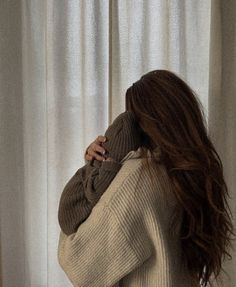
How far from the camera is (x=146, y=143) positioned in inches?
37.7

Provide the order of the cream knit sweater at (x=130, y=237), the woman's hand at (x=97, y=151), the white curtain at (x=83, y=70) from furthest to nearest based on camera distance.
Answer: the white curtain at (x=83, y=70), the woman's hand at (x=97, y=151), the cream knit sweater at (x=130, y=237)

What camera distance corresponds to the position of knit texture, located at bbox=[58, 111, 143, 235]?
899mm

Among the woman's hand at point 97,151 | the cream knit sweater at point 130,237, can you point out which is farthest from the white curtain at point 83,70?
the cream knit sweater at point 130,237

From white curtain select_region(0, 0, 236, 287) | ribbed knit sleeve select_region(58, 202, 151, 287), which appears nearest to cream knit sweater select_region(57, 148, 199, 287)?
ribbed knit sleeve select_region(58, 202, 151, 287)

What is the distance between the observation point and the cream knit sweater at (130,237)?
86 centimetres

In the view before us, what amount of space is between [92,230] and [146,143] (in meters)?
0.27

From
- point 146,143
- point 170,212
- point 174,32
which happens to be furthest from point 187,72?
point 170,212

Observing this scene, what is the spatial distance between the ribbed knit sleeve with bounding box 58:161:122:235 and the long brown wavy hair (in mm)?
141

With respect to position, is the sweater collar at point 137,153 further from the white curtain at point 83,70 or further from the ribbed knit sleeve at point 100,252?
the white curtain at point 83,70

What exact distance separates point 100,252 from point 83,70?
77 cm

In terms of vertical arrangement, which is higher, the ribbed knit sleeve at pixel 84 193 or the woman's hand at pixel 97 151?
the woman's hand at pixel 97 151

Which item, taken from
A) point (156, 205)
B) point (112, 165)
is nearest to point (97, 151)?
point (112, 165)

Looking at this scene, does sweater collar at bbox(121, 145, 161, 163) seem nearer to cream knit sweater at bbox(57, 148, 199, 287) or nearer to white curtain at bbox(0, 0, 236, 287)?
cream knit sweater at bbox(57, 148, 199, 287)

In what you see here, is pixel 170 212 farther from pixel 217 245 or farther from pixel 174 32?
pixel 174 32
